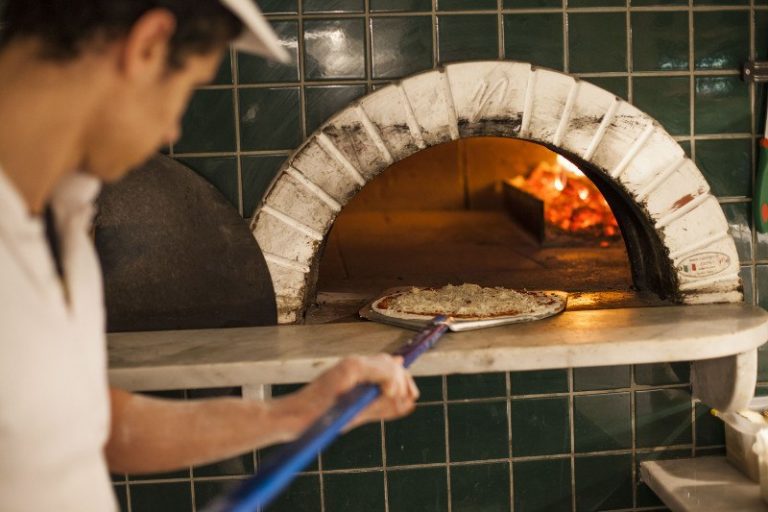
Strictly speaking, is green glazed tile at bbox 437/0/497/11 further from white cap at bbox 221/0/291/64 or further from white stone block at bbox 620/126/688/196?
white cap at bbox 221/0/291/64

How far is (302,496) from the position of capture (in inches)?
129

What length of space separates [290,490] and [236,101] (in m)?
1.40

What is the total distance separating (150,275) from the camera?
3.12m

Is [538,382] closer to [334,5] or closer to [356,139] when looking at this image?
[356,139]

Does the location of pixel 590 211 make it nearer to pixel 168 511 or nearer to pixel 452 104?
pixel 452 104

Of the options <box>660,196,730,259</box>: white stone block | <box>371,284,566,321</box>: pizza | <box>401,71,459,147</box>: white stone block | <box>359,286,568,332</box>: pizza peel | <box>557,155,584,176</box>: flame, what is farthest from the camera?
<box>557,155,584,176</box>: flame

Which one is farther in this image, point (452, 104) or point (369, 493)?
point (369, 493)

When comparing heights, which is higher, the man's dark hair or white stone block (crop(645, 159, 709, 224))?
the man's dark hair

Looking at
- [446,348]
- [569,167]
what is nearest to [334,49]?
[446,348]

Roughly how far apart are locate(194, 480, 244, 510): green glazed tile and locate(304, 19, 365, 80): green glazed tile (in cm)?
146

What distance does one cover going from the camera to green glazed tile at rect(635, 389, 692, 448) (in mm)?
3326

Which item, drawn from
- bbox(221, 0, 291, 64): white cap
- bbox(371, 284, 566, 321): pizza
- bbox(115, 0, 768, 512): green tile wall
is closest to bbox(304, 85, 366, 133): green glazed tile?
bbox(115, 0, 768, 512): green tile wall

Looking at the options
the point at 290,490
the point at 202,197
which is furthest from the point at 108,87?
the point at 290,490

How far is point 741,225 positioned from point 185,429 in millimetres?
2344
